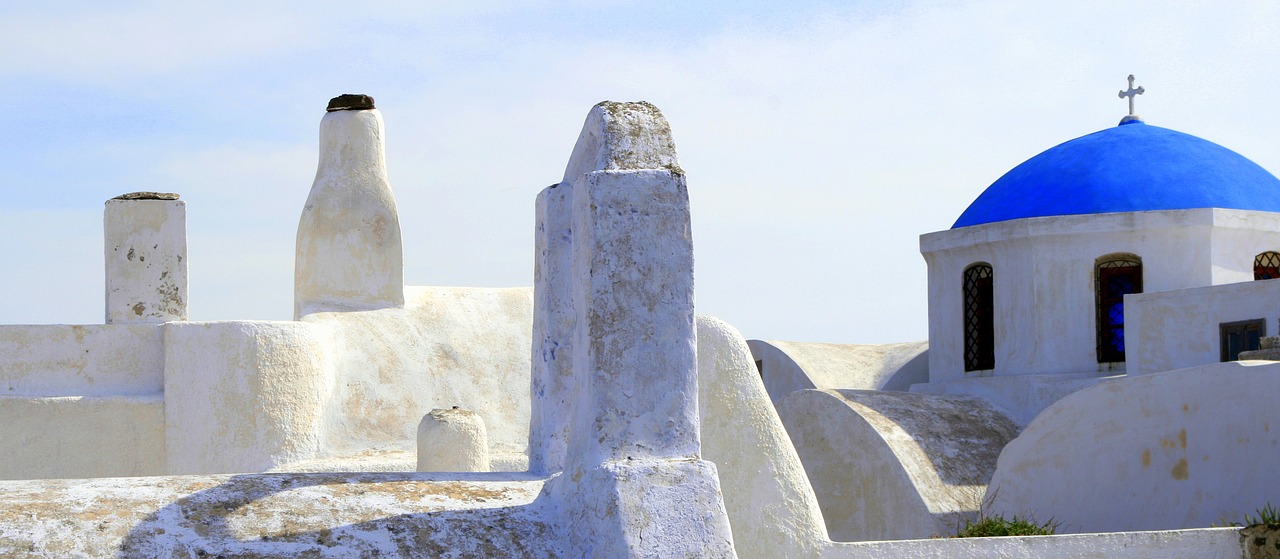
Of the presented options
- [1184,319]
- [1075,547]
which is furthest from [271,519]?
[1184,319]

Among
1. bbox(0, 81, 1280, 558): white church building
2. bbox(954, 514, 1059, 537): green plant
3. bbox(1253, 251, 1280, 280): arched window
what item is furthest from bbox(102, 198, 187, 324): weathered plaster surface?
bbox(1253, 251, 1280, 280): arched window

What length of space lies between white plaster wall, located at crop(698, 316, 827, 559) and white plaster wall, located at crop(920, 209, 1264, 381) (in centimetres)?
750

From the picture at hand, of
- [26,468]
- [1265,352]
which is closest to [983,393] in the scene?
[1265,352]

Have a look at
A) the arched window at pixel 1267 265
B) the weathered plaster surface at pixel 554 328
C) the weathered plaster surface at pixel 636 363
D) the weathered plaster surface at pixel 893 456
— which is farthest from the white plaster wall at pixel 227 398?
the arched window at pixel 1267 265

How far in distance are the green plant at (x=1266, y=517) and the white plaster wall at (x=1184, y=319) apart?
9.21ft

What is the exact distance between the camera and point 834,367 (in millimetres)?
20000

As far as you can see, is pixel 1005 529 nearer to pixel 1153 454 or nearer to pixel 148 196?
pixel 1153 454

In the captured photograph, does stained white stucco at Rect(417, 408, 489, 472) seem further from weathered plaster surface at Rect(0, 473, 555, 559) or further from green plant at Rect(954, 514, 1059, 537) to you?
weathered plaster surface at Rect(0, 473, 555, 559)

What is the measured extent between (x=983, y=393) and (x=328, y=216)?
22.0ft

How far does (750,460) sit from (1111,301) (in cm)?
809

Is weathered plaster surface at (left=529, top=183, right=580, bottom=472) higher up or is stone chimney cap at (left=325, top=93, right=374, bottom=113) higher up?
stone chimney cap at (left=325, top=93, right=374, bottom=113)

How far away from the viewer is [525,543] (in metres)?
5.85

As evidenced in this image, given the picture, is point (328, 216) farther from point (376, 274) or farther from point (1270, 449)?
point (1270, 449)

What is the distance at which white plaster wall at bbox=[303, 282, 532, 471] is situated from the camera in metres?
13.3
